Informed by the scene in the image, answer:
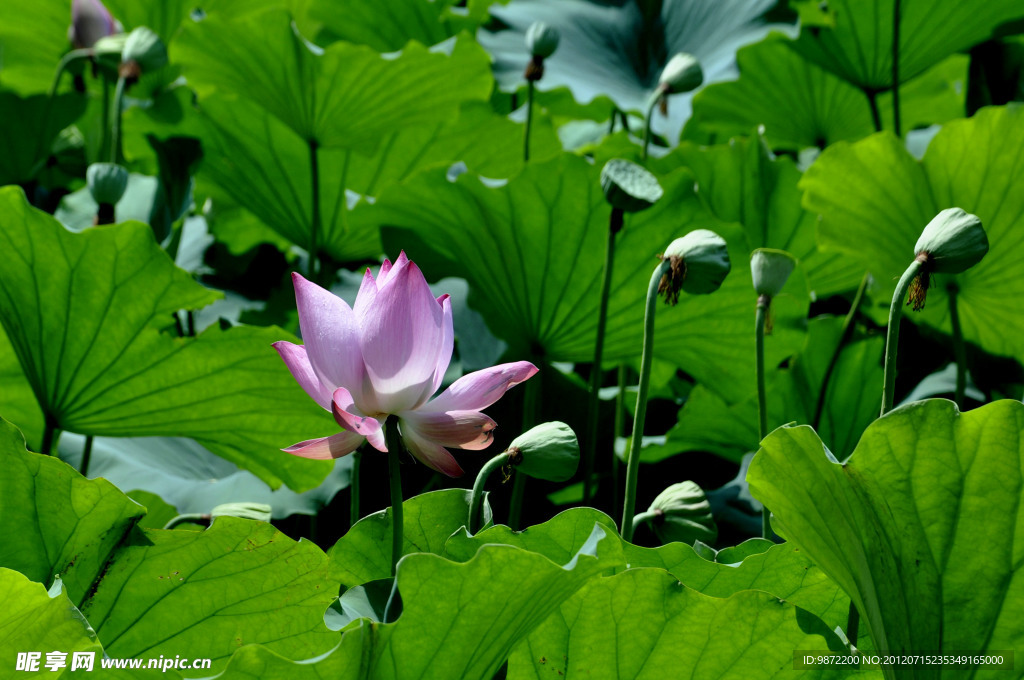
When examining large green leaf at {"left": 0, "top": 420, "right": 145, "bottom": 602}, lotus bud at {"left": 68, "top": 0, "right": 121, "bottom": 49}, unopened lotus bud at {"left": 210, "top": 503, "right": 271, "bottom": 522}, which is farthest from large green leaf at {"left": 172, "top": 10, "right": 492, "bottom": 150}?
large green leaf at {"left": 0, "top": 420, "right": 145, "bottom": 602}

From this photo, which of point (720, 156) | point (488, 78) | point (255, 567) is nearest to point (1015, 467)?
point (255, 567)

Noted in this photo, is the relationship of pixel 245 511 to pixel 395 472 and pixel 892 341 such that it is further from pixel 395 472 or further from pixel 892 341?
pixel 892 341

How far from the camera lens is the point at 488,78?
134 cm

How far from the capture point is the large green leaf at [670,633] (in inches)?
21.1

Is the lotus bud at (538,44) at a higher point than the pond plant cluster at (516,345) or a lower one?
higher

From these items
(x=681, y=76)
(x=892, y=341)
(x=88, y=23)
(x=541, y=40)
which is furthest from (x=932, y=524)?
(x=88, y=23)

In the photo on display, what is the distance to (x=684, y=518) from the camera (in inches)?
31.9

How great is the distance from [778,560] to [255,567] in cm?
34

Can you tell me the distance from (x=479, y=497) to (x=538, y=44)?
0.77 m

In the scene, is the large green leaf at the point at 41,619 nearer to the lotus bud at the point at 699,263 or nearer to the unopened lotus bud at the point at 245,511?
the unopened lotus bud at the point at 245,511

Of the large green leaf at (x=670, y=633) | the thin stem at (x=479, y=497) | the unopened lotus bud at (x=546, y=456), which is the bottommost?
the large green leaf at (x=670, y=633)

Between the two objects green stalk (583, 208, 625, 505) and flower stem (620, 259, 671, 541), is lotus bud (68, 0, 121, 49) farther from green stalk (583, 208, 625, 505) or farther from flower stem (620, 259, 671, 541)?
flower stem (620, 259, 671, 541)

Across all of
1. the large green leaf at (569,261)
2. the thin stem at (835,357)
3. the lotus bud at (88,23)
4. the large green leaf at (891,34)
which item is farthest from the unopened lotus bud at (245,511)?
the large green leaf at (891,34)

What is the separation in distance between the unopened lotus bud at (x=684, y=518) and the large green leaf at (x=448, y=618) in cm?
32
